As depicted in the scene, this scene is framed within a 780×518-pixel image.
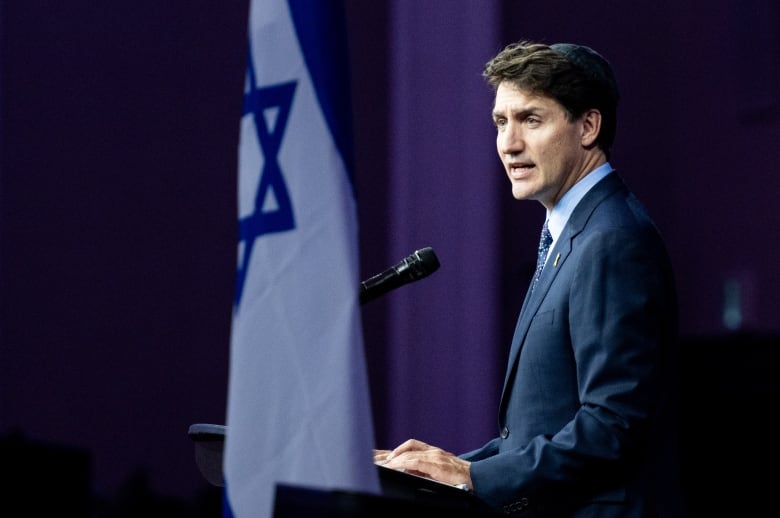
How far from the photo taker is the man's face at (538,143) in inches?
77.9

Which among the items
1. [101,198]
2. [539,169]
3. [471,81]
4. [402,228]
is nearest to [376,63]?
[471,81]

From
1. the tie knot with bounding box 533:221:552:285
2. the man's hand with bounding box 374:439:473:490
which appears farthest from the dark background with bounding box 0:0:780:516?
the man's hand with bounding box 374:439:473:490

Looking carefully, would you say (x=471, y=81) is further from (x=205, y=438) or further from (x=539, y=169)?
(x=205, y=438)

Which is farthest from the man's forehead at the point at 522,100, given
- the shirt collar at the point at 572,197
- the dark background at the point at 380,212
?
the dark background at the point at 380,212

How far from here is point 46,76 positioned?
3984 mm

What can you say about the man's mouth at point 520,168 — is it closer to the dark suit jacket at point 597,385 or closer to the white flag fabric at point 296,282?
the dark suit jacket at point 597,385

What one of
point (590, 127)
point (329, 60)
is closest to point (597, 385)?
point (590, 127)

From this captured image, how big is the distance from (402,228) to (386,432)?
804mm

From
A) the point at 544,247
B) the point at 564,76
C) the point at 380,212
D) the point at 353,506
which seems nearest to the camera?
the point at 353,506

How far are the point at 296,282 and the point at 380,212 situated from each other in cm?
316

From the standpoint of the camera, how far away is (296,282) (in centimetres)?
141

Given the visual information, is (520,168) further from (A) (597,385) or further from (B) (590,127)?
(A) (597,385)

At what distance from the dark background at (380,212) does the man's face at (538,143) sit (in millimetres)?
1835

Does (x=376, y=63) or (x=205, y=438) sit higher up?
(x=376, y=63)
